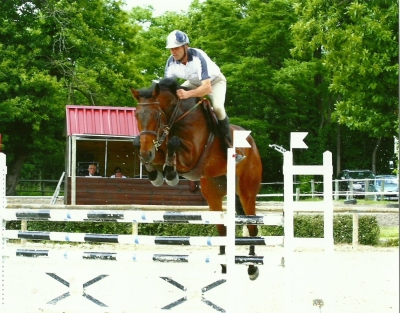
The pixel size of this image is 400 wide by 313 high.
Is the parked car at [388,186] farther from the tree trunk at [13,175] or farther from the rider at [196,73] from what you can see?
the rider at [196,73]

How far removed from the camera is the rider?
19.7ft

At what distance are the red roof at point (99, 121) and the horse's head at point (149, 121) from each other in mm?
12836

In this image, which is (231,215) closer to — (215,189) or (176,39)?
(215,189)

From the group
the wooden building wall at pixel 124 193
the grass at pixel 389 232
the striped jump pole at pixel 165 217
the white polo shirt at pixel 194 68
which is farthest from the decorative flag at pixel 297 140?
the wooden building wall at pixel 124 193

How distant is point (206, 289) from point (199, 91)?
1.62 meters

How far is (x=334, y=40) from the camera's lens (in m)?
17.9

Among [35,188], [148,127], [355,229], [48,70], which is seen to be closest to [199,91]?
[148,127]

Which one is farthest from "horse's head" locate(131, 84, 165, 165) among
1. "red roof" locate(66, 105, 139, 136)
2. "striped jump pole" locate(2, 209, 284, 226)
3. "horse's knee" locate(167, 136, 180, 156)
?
"red roof" locate(66, 105, 139, 136)

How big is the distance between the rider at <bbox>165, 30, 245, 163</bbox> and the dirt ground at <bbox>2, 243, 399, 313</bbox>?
1350mm

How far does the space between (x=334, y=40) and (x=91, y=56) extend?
11.4 meters

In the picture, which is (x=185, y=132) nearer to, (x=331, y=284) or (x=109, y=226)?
(x=331, y=284)

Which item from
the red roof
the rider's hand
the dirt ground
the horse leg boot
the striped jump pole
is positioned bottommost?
the dirt ground

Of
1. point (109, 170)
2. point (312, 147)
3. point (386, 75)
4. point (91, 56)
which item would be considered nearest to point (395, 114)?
point (386, 75)

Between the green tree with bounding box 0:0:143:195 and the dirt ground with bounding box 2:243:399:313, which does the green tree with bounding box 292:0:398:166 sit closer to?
the dirt ground with bounding box 2:243:399:313
